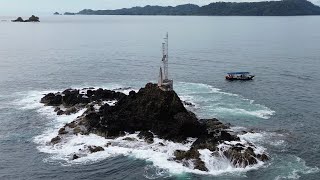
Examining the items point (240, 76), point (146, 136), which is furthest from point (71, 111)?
point (240, 76)

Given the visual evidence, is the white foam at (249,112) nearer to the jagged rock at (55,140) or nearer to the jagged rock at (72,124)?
the jagged rock at (72,124)

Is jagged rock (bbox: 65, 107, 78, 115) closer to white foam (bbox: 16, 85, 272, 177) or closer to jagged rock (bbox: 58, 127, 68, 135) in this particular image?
white foam (bbox: 16, 85, 272, 177)

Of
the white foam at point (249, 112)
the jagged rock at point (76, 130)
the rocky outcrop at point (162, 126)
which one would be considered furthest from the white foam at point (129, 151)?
the white foam at point (249, 112)

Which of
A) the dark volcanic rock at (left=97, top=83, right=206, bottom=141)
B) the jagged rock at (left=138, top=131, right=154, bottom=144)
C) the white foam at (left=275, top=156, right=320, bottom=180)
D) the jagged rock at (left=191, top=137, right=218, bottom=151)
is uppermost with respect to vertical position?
the dark volcanic rock at (left=97, top=83, right=206, bottom=141)

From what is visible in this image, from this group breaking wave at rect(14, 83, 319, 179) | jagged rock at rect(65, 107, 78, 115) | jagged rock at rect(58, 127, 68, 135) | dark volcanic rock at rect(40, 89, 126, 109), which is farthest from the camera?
dark volcanic rock at rect(40, 89, 126, 109)

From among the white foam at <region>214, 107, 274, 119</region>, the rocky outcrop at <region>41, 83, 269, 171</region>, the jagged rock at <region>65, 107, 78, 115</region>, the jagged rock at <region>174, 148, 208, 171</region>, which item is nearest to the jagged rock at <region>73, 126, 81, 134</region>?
the rocky outcrop at <region>41, 83, 269, 171</region>

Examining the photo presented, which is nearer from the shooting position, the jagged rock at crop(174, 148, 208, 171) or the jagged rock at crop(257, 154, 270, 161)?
the jagged rock at crop(174, 148, 208, 171)

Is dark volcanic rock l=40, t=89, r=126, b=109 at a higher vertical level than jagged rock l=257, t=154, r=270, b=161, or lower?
higher
